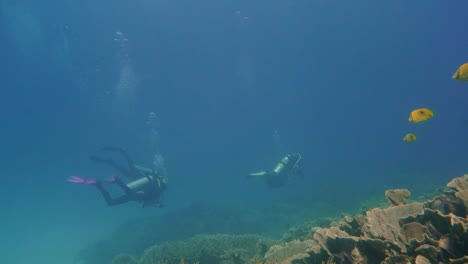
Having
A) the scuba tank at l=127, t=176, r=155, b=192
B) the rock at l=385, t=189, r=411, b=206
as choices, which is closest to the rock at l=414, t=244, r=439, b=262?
the rock at l=385, t=189, r=411, b=206

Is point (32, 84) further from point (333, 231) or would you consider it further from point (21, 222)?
point (333, 231)

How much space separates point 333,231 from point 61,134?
69.2 m

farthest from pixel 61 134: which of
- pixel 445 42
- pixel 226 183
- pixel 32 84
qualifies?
pixel 445 42

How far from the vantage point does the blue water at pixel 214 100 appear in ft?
163

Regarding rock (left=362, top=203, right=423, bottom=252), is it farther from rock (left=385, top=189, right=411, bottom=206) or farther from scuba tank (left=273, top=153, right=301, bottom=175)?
scuba tank (left=273, top=153, right=301, bottom=175)

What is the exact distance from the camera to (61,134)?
63812 millimetres

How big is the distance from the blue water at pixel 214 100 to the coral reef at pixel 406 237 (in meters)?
21.4

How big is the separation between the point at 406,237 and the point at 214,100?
312ft

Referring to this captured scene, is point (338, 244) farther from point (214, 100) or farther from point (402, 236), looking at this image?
point (214, 100)

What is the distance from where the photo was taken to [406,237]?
369 centimetres

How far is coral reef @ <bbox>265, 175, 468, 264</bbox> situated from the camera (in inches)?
123

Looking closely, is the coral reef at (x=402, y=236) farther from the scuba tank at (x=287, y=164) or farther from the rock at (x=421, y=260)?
the scuba tank at (x=287, y=164)

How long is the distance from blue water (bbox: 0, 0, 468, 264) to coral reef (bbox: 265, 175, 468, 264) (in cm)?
2144

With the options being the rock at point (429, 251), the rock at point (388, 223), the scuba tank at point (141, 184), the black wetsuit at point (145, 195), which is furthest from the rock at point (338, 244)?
the scuba tank at point (141, 184)
